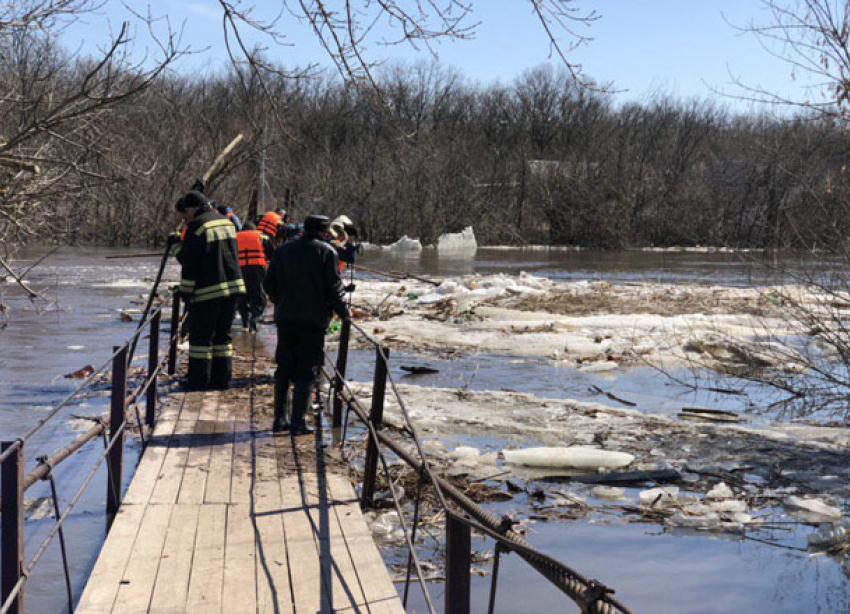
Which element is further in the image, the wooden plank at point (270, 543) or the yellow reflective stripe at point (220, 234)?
the yellow reflective stripe at point (220, 234)

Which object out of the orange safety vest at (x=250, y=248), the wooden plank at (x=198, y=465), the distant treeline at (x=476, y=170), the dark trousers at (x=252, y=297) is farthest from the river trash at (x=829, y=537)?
the distant treeline at (x=476, y=170)

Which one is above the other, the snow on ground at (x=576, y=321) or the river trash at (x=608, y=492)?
the snow on ground at (x=576, y=321)

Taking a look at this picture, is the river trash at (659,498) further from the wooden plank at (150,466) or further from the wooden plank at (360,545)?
the wooden plank at (150,466)

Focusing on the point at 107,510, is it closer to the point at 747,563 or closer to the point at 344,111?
the point at 747,563

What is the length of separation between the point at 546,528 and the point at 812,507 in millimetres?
2255

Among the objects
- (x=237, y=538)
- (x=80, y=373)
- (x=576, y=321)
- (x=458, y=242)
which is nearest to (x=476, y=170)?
(x=458, y=242)

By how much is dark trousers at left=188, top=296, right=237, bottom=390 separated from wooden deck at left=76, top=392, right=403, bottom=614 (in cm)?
191

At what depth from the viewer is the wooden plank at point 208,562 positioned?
4.60 metres

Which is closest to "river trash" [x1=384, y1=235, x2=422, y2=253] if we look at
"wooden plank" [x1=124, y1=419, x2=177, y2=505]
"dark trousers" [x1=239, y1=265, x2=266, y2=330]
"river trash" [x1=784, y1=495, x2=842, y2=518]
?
"dark trousers" [x1=239, y1=265, x2=266, y2=330]

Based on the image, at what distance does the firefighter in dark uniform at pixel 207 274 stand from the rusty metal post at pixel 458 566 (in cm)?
612

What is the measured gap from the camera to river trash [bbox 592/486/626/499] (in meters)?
8.09

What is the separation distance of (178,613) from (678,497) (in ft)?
15.6

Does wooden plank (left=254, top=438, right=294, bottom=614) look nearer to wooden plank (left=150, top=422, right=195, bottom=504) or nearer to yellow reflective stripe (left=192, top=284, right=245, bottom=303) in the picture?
wooden plank (left=150, top=422, right=195, bottom=504)

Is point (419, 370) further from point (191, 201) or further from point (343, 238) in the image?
point (191, 201)
